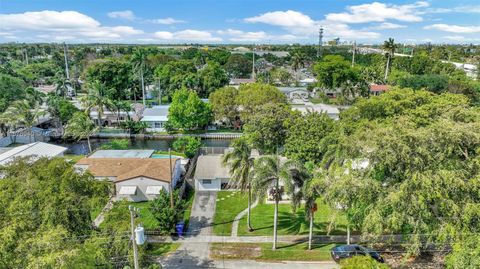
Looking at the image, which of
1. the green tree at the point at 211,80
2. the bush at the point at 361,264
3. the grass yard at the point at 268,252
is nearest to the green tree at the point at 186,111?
the green tree at the point at 211,80

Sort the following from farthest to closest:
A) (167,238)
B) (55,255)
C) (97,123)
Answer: (97,123), (167,238), (55,255)

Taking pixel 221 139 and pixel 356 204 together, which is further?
pixel 221 139

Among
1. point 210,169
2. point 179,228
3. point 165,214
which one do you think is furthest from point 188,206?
point 165,214

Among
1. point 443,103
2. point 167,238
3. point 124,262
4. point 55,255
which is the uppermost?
point 443,103

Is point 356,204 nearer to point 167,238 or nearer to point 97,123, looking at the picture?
point 167,238

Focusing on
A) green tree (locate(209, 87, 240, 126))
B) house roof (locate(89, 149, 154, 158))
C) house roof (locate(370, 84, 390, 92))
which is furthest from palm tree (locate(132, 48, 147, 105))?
house roof (locate(370, 84, 390, 92))

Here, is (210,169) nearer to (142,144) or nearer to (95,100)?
(142,144)

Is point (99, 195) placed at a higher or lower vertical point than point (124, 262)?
higher

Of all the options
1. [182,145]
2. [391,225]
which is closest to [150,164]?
[182,145]
